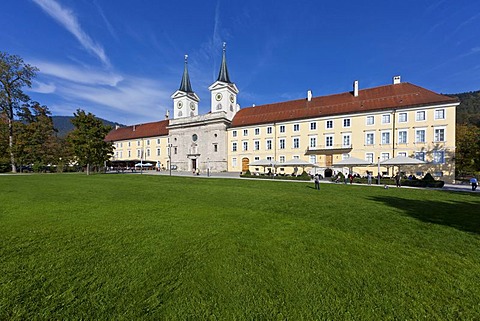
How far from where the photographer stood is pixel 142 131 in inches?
2479

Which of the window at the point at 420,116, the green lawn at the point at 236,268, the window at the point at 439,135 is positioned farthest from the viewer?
the window at the point at 420,116

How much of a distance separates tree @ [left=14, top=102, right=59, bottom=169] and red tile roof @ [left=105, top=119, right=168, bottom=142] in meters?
19.0

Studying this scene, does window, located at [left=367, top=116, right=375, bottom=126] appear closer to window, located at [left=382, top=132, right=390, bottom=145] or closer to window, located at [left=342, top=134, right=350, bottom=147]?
window, located at [left=382, top=132, right=390, bottom=145]

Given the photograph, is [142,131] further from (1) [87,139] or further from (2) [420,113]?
(2) [420,113]

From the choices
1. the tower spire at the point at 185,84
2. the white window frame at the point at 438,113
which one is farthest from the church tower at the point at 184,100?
the white window frame at the point at 438,113

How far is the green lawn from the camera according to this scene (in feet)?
8.95

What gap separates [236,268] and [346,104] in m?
37.3

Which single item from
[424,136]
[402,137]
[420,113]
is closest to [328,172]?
[402,137]

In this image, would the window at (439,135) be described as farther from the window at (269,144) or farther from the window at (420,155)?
the window at (269,144)

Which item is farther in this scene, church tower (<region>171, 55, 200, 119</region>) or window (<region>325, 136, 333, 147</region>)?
church tower (<region>171, 55, 200, 119</region>)

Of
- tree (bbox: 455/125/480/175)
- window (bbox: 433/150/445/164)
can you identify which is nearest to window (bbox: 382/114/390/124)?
window (bbox: 433/150/445/164)

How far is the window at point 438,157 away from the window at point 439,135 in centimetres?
155

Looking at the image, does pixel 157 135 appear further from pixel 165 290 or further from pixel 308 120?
pixel 165 290

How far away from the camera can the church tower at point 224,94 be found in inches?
1861
